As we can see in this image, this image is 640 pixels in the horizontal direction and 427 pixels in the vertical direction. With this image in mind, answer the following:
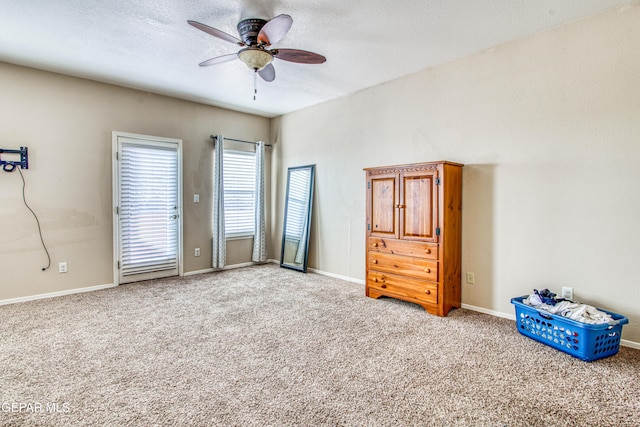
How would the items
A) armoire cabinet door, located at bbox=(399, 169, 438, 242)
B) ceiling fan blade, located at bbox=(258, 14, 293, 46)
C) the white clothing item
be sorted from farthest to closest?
armoire cabinet door, located at bbox=(399, 169, 438, 242)
the white clothing item
ceiling fan blade, located at bbox=(258, 14, 293, 46)

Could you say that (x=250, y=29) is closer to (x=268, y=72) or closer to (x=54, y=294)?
(x=268, y=72)

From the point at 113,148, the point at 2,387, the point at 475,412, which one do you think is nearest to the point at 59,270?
the point at 113,148

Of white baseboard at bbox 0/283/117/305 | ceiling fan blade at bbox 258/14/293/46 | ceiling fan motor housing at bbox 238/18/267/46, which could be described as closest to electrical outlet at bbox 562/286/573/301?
ceiling fan blade at bbox 258/14/293/46

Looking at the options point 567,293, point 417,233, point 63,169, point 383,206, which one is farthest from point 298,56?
point 63,169

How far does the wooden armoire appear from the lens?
10.8 feet

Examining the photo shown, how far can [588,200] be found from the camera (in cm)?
277

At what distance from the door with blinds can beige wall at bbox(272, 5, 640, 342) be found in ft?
10.4

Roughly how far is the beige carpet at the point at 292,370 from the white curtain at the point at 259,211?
2.22 m

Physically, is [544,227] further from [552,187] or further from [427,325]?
[427,325]

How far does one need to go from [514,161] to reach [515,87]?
2.31 feet

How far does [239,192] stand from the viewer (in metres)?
5.68

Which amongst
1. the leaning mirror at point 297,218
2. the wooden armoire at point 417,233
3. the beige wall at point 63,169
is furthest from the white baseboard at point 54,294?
the wooden armoire at point 417,233

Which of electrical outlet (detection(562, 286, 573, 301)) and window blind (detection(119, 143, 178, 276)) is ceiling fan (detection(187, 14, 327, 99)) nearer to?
window blind (detection(119, 143, 178, 276))

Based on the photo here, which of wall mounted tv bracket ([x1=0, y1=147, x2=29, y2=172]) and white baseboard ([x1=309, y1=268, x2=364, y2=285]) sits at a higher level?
wall mounted tv bracket ([x1=0, y1=147, x2=29, y2=172])
